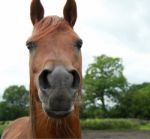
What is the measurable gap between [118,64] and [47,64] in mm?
83005

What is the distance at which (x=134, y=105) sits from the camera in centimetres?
8312

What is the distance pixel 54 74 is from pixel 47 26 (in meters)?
0.98

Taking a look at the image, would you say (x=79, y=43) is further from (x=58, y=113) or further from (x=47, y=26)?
(x=58, y=113)

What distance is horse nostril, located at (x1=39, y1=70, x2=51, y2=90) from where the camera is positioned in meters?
3.76

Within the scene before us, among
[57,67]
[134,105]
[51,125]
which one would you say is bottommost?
[51,125]

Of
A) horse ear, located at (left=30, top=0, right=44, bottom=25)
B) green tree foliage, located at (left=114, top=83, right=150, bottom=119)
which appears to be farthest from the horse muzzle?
green tree foliage, located at (left=114, top=83, right=150, bottom=119)

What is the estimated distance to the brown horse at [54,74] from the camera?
12.2 feet

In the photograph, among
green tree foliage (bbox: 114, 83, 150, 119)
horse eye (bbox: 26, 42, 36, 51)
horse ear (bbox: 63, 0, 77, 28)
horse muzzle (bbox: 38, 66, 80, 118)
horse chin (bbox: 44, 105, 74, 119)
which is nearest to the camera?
horse muzzle (bbox: 38, 66, 80, 118)

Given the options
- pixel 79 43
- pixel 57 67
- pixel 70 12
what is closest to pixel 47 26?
pixel 79 43

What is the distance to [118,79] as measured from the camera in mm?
84750

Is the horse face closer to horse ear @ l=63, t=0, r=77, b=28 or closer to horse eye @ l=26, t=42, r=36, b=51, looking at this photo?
horse eye @ l=26, t=42, r=36, b=51

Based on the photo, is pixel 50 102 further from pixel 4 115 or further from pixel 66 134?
pixel 4 115

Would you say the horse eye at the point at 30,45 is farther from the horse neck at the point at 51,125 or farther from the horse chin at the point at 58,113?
the horse chin at the point at 58,113

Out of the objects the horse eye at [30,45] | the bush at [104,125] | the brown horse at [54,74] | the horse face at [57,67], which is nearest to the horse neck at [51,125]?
the brown horse at [54,74]
